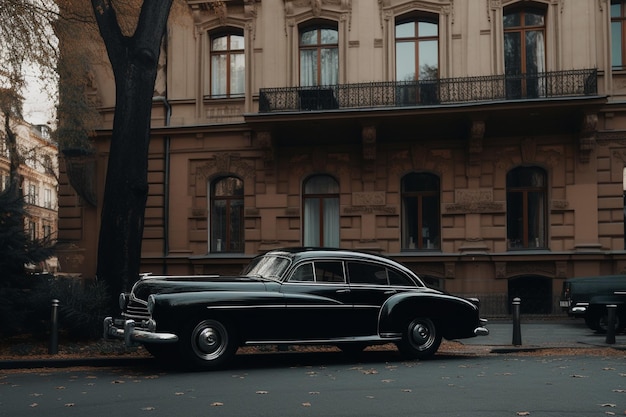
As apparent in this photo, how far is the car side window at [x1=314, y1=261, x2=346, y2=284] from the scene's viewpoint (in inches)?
482

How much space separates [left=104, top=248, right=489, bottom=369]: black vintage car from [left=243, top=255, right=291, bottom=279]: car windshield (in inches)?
0.9

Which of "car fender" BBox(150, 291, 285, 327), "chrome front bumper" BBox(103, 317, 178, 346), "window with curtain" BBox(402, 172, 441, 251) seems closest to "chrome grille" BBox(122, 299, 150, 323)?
"chrome front bumper" BBox(103, 317, 178, 346)

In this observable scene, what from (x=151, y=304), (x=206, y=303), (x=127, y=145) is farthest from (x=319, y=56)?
(x=151, y=304)

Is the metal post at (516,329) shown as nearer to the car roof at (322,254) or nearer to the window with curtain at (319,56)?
the car roof at (322,254)

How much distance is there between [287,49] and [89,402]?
1807 centimetres

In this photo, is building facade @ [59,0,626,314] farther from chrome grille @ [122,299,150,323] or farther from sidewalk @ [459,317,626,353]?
chrome grille @ [122,299,150,323]

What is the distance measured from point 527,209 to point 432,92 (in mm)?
4413

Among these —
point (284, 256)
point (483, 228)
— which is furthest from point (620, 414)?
A: point (483, 228)

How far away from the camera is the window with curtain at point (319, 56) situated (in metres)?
25.2

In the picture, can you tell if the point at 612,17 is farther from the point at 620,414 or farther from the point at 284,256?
the point at 620,414

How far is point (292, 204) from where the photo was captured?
24875mm

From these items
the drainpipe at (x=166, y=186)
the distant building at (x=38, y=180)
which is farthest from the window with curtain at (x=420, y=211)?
the distant building at (x=38, y=180)

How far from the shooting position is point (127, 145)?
15.1 m

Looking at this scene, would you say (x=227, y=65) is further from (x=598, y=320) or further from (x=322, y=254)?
(x=322, y=254)
